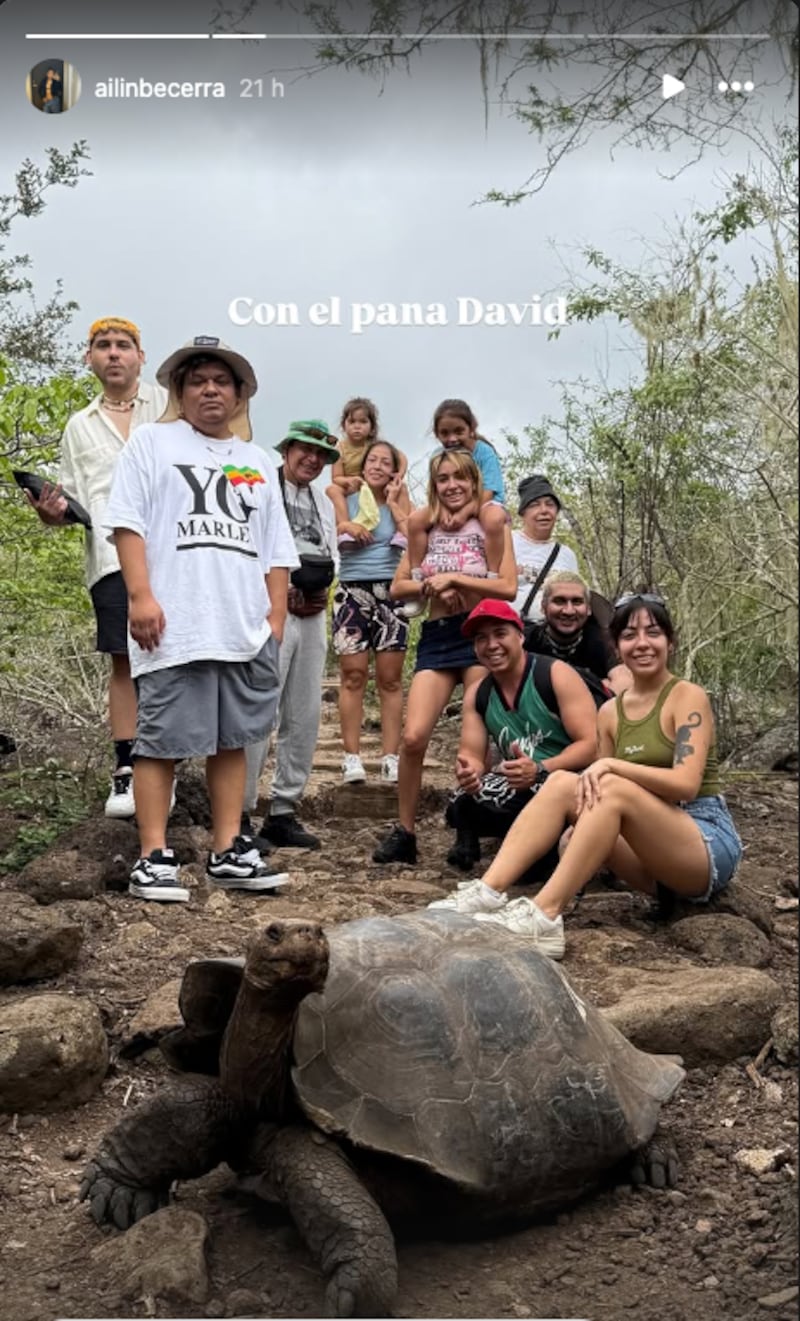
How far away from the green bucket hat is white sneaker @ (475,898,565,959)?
1.35m

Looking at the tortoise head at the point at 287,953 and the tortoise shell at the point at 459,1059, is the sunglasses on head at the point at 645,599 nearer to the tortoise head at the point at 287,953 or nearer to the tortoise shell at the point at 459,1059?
the tortoise shell at the point at 459,1059

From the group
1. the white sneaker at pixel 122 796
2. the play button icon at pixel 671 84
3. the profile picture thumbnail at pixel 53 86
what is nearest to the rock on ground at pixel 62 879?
the white sneaker at pixel 122 796

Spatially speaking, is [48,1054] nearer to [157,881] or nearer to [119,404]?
[157,881]

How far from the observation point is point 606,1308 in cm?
211

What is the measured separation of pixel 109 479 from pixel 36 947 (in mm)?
1386

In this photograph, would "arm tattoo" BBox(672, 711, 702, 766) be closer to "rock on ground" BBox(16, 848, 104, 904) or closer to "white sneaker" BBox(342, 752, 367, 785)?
"white sneaker" BBox(342, 752, 367, 785)

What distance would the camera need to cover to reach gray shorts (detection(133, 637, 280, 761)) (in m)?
3.19

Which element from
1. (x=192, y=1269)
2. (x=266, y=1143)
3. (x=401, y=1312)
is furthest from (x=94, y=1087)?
(x=401, y=1312)

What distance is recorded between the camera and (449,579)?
→ 3.43 metres

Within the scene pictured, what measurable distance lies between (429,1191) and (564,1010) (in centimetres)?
40

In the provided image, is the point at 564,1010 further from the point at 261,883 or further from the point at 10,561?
the point at 10,561

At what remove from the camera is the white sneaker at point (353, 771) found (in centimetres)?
416

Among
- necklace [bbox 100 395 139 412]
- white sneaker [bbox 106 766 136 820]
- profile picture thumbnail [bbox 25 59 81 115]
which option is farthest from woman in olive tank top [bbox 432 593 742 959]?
necklace [bbox 100 395 139 412]

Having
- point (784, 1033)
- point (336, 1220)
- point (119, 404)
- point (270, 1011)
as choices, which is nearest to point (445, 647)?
point (119, 404)
